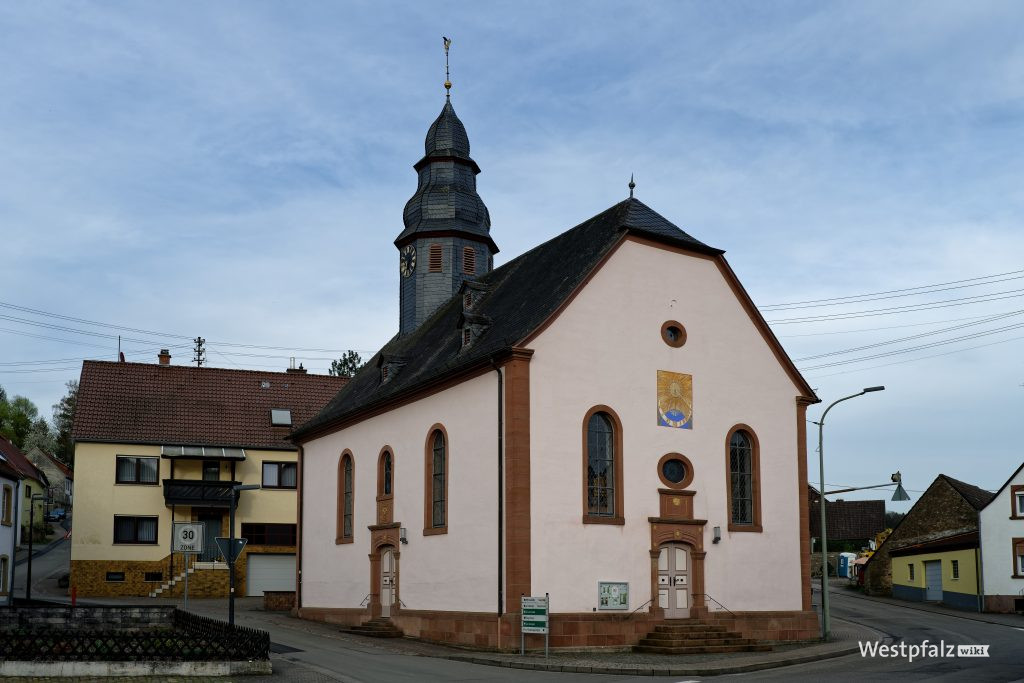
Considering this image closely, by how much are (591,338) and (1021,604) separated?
2585 centimetres

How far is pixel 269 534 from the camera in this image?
48625 millimetres

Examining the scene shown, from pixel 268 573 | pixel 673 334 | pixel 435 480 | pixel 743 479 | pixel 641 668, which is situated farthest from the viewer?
pixel 268 573

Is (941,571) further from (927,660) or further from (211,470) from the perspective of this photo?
(211,470)

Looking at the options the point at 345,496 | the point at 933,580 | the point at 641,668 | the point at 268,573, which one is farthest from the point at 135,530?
the point at 933,580

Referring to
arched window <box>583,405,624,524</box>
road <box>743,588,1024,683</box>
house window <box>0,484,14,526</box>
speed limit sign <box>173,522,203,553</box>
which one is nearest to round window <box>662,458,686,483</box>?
arched window <box>583,405,624,524</box>

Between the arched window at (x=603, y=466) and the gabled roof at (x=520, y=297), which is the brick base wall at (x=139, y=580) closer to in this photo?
the gabled roof at (x=520, y=297)

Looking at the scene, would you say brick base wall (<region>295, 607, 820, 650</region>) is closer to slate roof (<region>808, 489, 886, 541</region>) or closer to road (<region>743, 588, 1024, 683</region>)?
road (<region>743, 588, 1024, 683</region>)

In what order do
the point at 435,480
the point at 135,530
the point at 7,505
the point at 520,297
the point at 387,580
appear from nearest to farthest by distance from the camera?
the point at 435,480
the point at 520,297
the point at 387,580
the point at 7,505
the point at 135,530

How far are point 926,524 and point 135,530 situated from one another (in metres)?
35.3

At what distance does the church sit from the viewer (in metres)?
25.5

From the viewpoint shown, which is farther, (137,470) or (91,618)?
(137,470)

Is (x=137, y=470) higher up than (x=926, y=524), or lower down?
higher up

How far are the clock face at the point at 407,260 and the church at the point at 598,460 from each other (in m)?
6.69

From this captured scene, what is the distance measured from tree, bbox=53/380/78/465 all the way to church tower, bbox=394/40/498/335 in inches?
2965
